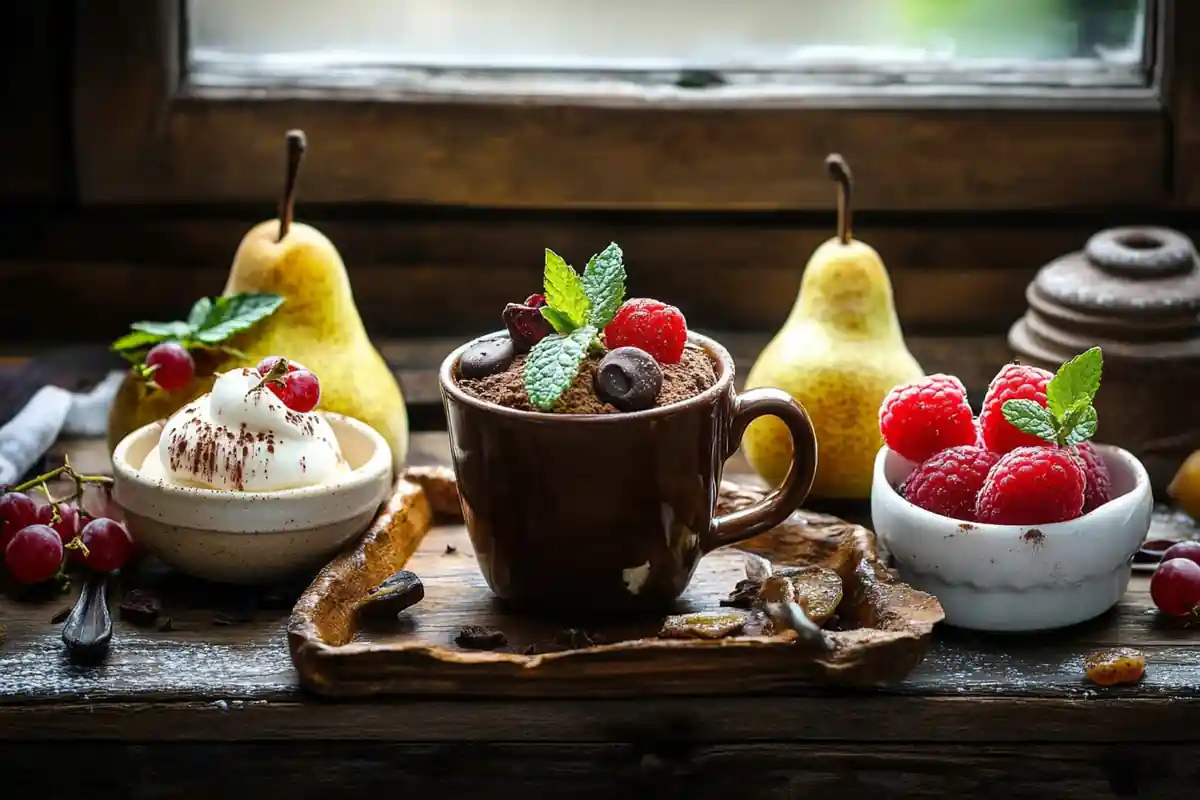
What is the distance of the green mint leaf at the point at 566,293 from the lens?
879mm

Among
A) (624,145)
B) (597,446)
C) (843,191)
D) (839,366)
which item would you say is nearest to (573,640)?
(597,446)

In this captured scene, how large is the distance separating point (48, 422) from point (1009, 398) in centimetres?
70

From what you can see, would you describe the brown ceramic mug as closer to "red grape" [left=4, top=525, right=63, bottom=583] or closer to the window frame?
"red grape" [left=4, top=525, right=63, bottom=583]

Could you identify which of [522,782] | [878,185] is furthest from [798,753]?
[878,185]

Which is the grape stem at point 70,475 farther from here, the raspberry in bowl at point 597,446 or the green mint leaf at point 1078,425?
the green mint leaf at point 1078,425

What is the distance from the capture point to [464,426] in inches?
34.1

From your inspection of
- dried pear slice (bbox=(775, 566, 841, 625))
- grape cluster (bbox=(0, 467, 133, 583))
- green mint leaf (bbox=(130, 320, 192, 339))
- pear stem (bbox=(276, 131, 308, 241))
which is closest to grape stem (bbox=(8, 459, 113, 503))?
grape cluster (bbox=(0, 467, 133, 583))

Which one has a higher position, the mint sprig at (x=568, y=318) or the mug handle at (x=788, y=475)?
Answer: the mint sprig at (x=568, y=318)

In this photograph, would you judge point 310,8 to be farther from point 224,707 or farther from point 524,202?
point 224,707

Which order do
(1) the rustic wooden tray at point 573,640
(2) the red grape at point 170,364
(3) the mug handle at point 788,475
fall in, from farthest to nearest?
(2) the red grape at point 170,364 → (3) the mug handle at point 788,475 → (1) the rustic wooden tray at point 573,640

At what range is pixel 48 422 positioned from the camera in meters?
1.14

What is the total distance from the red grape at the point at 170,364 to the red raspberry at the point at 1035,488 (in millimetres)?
527

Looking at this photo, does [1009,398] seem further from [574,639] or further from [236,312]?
[236,312]

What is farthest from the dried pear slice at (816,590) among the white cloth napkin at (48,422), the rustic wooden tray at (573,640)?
the white cloth napkin at (48,422)
